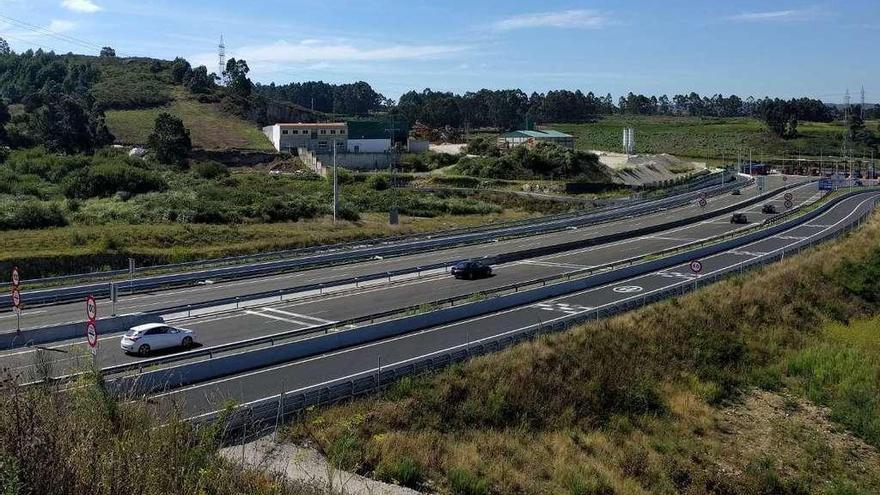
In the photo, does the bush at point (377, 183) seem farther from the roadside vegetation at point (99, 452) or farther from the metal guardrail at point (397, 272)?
the roadside vegetation at point (99, 452)

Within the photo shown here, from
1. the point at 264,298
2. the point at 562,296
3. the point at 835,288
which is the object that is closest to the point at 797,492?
the point at 562,296

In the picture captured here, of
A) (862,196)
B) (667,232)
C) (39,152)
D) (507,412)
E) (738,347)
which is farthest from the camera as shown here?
(862,196)

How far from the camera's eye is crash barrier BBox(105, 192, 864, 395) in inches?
827

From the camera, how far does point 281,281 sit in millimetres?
41281

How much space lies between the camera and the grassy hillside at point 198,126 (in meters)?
112

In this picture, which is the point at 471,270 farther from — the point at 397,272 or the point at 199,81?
the point at 199,81

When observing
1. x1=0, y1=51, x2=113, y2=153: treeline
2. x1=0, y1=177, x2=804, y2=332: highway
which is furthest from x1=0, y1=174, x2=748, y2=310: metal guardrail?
x1=0, y1=51, x2=113, y2=153: treeline

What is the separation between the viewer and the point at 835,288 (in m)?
45.9

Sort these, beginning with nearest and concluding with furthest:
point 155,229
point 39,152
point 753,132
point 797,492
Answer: point 797,492 < point 155,229 < point 39,152 < point 753,132

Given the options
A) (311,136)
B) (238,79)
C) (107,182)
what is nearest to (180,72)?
(238,79)

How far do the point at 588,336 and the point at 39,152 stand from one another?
72205mm

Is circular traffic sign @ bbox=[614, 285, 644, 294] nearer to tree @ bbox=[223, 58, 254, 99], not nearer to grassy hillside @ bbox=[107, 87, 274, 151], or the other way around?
grassy hillside @ bbox=[107, 87, 274, 151]

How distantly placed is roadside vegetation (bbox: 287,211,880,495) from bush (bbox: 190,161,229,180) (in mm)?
60034

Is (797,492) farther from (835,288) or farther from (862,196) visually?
(862,196)
